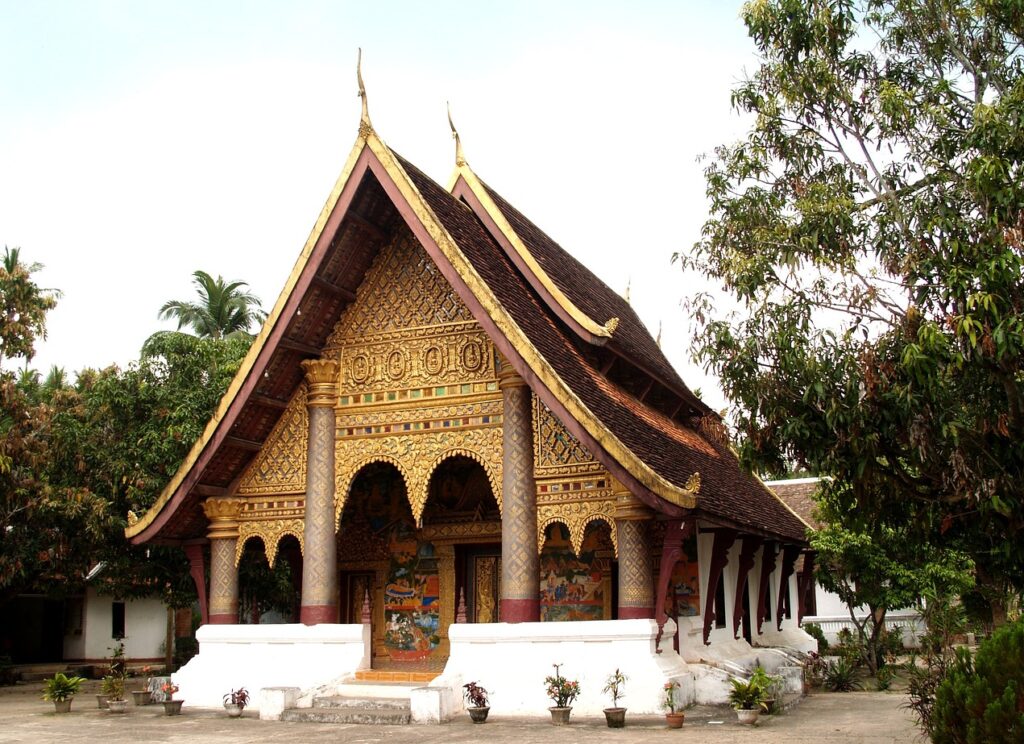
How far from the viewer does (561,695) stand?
36.3 ft

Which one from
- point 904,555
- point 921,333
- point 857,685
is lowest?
point 857,685

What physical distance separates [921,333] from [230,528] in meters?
9.39

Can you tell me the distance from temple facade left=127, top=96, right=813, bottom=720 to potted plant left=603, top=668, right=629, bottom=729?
139 millimetres

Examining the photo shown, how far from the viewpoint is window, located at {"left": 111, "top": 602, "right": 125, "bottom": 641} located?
→ 28.4m

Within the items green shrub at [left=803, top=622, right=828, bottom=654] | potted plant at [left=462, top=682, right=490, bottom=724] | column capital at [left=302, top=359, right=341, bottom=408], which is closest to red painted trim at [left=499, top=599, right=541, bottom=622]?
potted plant at [left=462, top=682, right=490, bottom=724]

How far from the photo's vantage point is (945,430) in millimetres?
8820

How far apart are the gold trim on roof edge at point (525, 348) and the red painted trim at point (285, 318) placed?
458mm

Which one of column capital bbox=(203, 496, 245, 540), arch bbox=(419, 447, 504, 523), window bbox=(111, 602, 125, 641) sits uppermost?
arch bbox=(419, 447, 504, 523)

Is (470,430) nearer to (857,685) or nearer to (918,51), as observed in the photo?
(918,51)

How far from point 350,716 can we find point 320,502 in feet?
9.54

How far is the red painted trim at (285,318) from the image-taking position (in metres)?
13.0

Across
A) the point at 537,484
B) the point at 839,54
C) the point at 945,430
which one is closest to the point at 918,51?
the point at 839,54

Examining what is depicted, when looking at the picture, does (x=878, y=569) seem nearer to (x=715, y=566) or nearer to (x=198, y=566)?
(x=715, y=566)

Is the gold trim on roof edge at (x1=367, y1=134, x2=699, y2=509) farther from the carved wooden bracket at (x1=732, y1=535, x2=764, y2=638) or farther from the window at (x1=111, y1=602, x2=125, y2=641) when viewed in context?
the window at (x1=111, y1=602, x2=125, y2=641)
